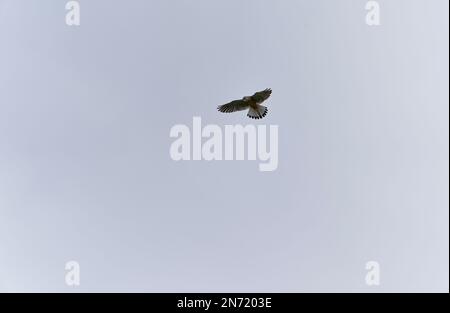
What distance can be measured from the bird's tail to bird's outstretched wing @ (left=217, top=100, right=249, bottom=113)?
0.71ft

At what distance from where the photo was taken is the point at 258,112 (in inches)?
625

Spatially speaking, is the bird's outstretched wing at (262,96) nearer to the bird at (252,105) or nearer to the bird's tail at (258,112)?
the bird at (252,105)

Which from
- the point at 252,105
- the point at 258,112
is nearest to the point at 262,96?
the point at 252,105

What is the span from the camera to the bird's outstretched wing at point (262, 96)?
1545cm

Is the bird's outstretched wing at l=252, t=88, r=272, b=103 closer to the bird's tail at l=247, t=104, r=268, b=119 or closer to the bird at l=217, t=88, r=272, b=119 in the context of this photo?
the bird at l=217, t=88, r=272, b=119

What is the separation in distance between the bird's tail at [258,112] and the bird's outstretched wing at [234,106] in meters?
0.22

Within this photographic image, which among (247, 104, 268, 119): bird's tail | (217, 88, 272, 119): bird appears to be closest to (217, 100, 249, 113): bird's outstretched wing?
(217, 88, 272, 119): bird

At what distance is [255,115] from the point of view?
52.3 feet

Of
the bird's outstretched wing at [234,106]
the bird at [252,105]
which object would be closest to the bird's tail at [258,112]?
the bird at [252,105]

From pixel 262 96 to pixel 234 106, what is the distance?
0.86 metres

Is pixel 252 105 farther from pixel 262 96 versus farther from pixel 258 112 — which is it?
pixel 262 96

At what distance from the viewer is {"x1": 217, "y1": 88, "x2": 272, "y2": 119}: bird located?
50.9 feet
